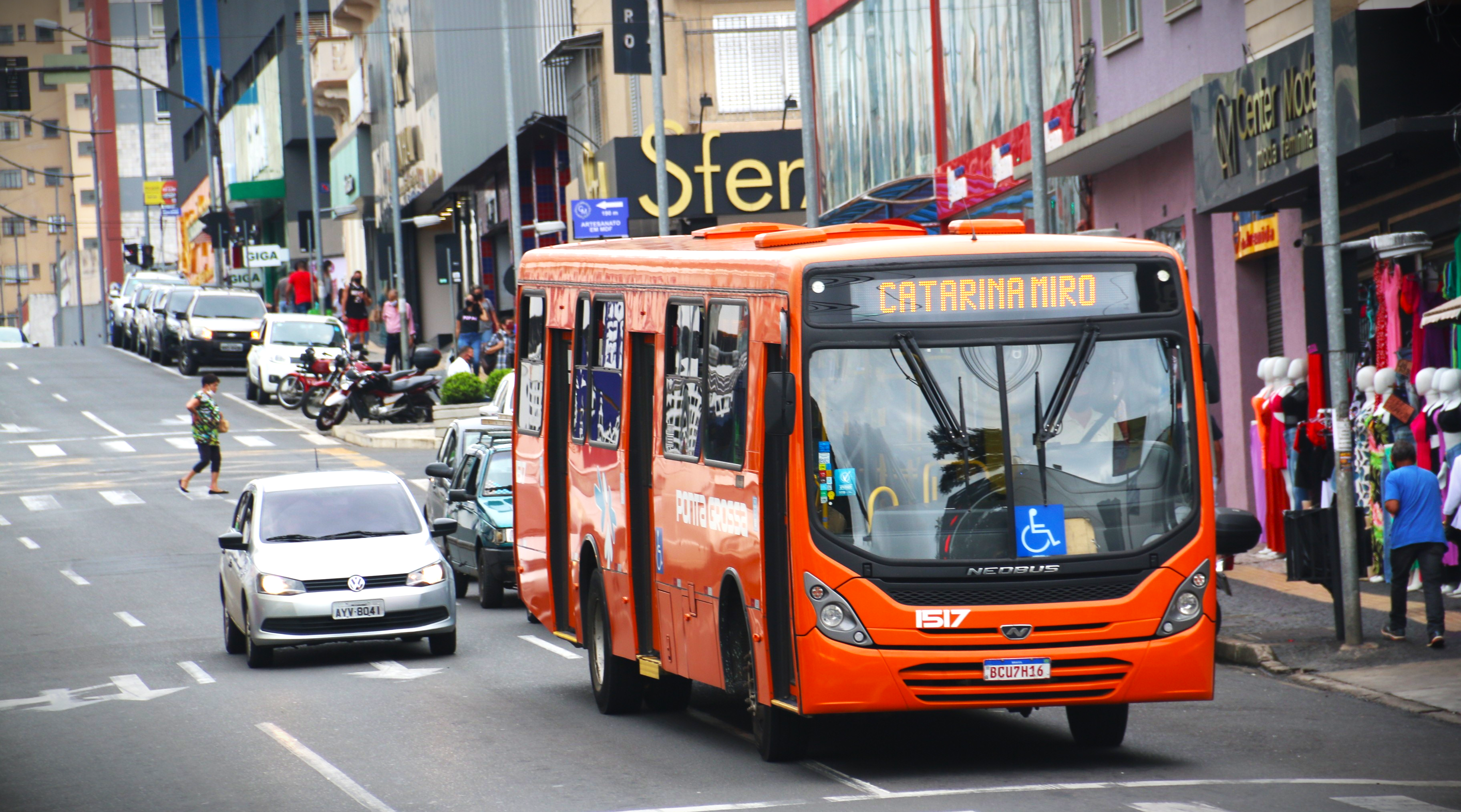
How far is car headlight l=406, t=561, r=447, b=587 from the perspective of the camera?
1744 cm

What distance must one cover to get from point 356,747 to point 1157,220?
15258 mm

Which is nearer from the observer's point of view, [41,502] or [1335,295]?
[1335,295]

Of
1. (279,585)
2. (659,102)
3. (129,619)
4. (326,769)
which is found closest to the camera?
(326,769)

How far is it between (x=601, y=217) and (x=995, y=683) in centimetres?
2584

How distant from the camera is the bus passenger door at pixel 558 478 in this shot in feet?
49.6

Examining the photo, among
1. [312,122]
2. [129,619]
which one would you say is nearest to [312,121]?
[312,122]

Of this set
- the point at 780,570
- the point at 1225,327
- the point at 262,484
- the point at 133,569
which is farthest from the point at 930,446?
the point at 133,569

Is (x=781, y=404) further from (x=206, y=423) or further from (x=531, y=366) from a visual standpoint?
(x=206, y=423)

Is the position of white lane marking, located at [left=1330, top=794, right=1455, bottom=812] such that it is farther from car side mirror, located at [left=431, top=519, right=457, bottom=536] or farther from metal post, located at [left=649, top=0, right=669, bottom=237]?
metal post, located at [left=649, top=0, right=669, bottom=237]

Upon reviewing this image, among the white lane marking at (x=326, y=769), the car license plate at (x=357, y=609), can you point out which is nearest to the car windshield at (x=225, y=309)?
the car license plate at (x=357, y=609)

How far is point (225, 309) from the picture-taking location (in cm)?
5281

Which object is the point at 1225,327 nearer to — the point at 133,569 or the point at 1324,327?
the point at 1324,327

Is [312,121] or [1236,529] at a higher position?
[312,121]

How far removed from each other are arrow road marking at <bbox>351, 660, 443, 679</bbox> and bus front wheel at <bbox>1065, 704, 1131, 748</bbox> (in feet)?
20.6
